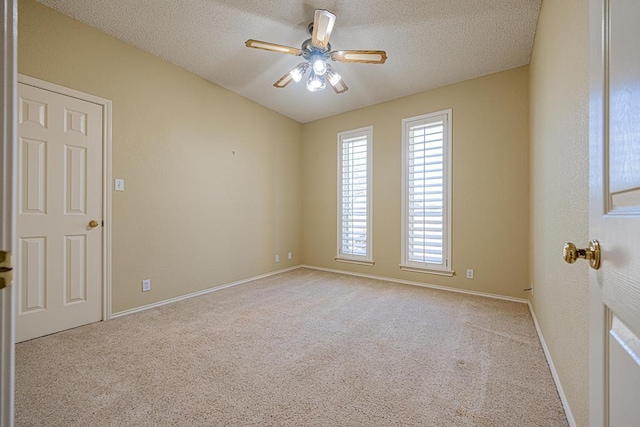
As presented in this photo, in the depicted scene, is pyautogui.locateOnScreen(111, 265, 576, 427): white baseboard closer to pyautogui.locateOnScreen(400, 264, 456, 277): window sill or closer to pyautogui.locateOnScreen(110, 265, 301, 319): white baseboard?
pyautogui.locateOnScreen(110, 265, 301, 319): white baseboard

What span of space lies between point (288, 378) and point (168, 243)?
2274 mm

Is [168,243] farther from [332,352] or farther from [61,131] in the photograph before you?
[332,352]

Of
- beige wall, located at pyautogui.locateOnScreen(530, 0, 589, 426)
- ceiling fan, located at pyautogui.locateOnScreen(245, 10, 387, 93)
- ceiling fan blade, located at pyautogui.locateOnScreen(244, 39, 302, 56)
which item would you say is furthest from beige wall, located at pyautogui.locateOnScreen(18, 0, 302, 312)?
beige wall, located at pyautogui.locateOnScreen(530, 0, 589, 426)

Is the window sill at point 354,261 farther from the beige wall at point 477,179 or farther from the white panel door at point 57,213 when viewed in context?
the white panel door at point 57,213

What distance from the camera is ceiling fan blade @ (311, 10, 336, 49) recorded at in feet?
6.98

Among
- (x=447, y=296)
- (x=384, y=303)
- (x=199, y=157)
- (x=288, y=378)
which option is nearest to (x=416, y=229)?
(x=447, y=296)

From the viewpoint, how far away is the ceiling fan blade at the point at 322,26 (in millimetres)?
2127

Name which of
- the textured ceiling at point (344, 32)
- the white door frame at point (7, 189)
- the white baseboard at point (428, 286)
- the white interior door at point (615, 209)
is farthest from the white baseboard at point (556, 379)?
the textured ceiling at point (344, 32)

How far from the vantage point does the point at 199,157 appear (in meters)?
3.56

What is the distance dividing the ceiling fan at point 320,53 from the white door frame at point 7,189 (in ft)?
6.45

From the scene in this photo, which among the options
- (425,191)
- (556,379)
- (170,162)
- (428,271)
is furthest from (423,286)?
(170,162)

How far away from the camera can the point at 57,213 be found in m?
2.43

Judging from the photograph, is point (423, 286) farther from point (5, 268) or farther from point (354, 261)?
point (5, 268)

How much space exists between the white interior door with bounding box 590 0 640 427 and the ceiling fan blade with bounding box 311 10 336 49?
1858 mm
